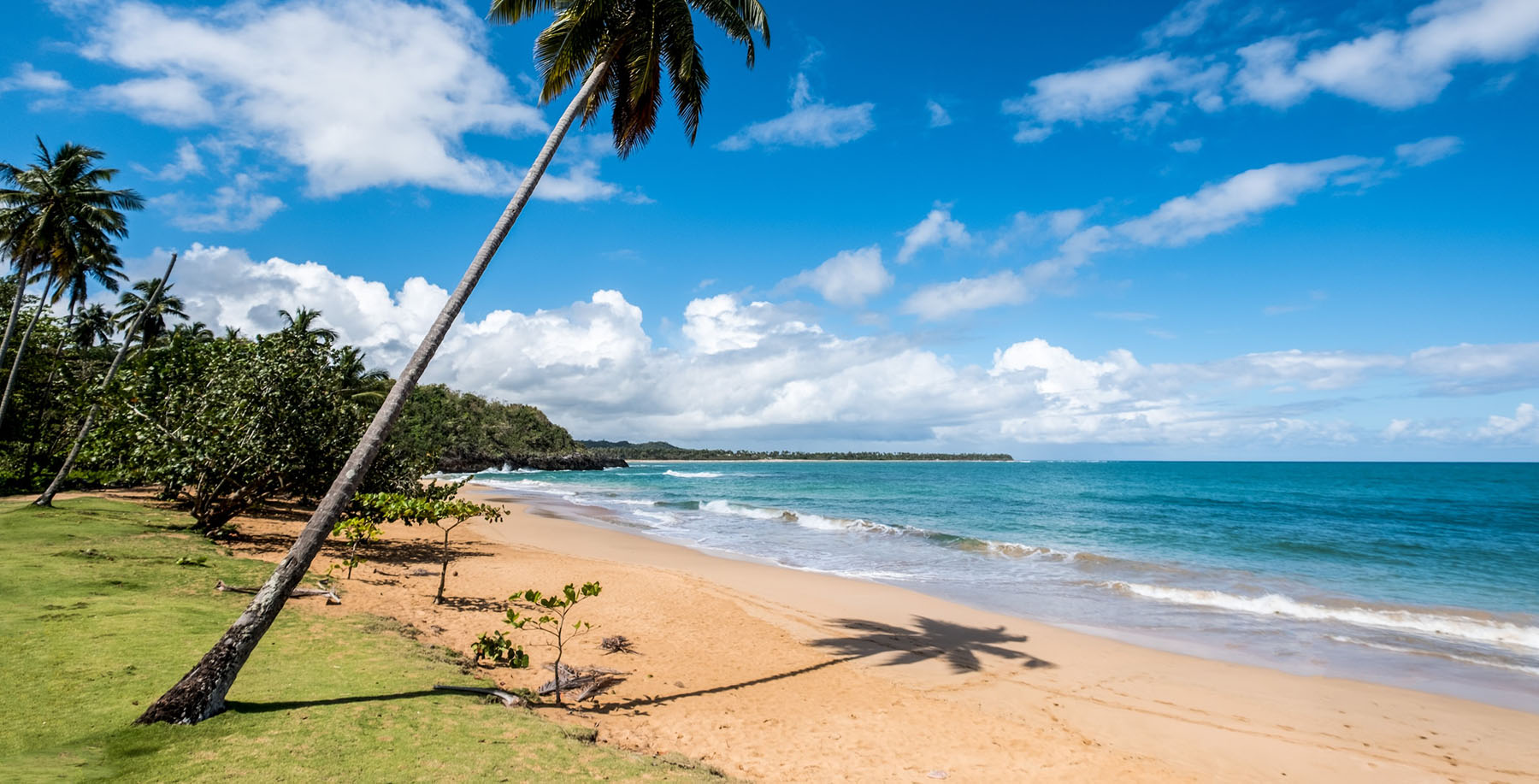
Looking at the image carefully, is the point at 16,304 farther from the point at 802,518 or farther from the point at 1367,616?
the point at 1367,616

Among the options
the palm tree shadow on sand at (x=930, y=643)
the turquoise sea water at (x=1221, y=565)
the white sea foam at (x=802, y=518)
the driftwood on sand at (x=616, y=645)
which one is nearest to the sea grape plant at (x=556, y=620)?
the driftwood on sand at (x=616, y=645)

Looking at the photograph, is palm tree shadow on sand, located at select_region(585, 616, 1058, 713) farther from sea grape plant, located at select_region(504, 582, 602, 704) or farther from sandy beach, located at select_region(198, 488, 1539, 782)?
sea grape plant, located at select_region(504, 582, 602, 704)

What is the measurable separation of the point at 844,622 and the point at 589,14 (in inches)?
431

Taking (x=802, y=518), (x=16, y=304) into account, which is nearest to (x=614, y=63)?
(x=16, y=304)

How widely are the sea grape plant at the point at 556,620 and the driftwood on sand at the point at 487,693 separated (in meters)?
0.43

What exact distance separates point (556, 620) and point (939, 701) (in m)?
5.35

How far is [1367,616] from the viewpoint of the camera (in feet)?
46.9

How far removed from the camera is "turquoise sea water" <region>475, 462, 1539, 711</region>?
39.2 feet

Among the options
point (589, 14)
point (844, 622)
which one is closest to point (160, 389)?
point (589, 14)

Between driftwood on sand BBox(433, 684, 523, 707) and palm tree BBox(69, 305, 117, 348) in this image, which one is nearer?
driftwood on sand BBox(433, 684, 523, 707)

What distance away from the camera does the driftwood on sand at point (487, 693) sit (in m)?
6.34

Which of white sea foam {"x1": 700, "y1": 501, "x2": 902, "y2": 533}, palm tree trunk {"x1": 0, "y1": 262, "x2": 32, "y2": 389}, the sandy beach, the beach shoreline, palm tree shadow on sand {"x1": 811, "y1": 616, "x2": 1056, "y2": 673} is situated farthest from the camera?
white sea foam {"x1": 700, "y1": 501, "x2": 902, "y2": 533}

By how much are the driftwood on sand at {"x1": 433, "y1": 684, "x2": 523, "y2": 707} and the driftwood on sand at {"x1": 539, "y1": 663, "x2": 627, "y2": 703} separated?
0.53 meters

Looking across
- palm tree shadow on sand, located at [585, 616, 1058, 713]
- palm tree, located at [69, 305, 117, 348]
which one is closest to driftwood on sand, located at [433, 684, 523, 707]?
palm tree shadow on sand, located at [585, 616, 1058, 713]
